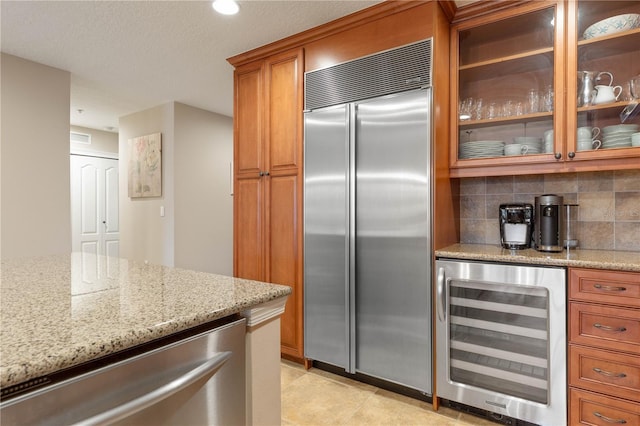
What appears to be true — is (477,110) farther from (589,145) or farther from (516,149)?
(589,145)

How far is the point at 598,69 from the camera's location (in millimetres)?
1997

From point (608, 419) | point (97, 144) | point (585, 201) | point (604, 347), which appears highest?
point (97, 144)

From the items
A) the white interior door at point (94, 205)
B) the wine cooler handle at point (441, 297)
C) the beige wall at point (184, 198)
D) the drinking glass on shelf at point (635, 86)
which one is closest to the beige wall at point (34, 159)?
the beige wall at point (184, 198)

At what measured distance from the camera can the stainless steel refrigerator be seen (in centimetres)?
205

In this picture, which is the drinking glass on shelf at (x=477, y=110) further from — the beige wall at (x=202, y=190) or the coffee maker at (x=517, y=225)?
the beige wall at (x=202, y=190)

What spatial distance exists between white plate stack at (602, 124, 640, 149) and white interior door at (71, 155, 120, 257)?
20.7 feet

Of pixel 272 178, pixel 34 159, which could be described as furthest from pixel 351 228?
pixel 34 159

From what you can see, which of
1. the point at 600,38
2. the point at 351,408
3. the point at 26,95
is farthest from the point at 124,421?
the point at 26,95

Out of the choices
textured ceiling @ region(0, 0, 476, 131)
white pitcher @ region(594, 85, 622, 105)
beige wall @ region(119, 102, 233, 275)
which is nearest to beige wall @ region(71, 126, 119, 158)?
beige wall @ region(119, 102, 233, 275)

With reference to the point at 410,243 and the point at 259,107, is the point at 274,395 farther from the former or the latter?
the point at 259,107

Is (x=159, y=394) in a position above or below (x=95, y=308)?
below

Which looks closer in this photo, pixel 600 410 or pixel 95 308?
pixel 95 308

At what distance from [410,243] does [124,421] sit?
5.47 ft

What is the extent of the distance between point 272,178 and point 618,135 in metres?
2.13
